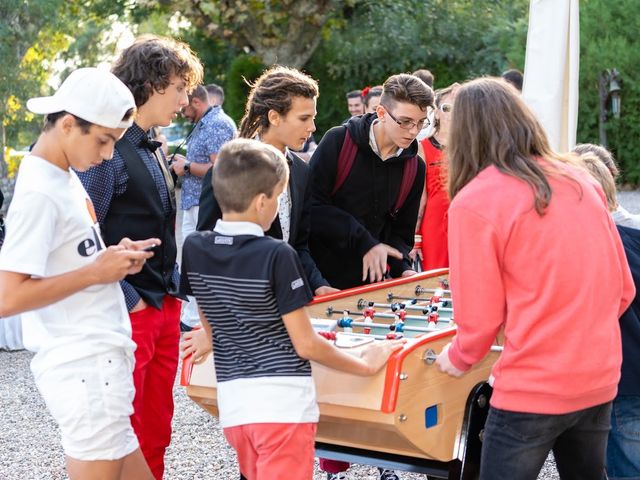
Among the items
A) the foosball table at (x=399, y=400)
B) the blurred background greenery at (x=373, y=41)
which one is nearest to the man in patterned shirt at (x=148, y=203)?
the foosball table at (x=399, y=400)

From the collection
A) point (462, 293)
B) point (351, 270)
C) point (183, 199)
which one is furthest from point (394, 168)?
point (183, 199)

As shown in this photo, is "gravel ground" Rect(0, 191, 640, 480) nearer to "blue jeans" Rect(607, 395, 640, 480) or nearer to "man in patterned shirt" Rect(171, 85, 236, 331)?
"blue jeans" Rect(607, 395, 640, 480)

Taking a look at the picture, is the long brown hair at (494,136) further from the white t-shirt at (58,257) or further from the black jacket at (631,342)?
the white t-shirt at (58,257)

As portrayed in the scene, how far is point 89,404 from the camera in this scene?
2982 millimetres

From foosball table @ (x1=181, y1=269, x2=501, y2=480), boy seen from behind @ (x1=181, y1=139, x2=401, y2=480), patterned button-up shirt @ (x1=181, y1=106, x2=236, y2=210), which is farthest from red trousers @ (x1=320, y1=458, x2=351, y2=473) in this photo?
patterned button-up shirt @ (x1=181, y1=106, x2=236, y2=210)

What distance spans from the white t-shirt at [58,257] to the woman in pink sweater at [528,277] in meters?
1.10

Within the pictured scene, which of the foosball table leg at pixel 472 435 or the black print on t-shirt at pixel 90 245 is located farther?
Answer: the foosball table leg at pixel 472 435

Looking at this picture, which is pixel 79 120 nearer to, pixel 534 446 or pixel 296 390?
pixel 296 390

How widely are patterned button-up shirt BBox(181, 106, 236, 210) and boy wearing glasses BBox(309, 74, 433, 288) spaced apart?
3.48 m

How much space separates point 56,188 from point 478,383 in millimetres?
1632

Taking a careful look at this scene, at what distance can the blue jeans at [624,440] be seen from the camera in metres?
3.77

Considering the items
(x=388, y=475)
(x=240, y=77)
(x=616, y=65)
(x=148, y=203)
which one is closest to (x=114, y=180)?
(x=148, y=203)

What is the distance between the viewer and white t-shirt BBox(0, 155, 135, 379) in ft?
9.29

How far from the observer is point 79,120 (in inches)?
117
